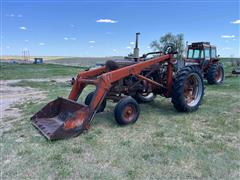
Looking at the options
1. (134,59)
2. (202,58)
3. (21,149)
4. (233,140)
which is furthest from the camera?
(202,58)

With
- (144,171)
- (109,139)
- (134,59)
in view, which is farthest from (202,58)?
(144,171)

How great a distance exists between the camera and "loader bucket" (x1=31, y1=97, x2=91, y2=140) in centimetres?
419

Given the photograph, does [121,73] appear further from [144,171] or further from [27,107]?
[27,107]

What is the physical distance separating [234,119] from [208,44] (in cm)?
743

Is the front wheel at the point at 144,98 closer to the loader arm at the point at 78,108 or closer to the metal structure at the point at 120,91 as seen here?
the metal structure at the point at 120,91

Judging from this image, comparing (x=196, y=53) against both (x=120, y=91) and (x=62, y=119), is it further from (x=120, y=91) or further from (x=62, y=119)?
(x=62, y=119)

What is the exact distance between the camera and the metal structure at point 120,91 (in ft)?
14.6

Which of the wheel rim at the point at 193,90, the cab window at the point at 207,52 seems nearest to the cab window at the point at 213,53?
the cab window at the point at 207,52

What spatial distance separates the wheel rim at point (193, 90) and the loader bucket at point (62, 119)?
281 centimetres

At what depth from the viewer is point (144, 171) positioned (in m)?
3.18

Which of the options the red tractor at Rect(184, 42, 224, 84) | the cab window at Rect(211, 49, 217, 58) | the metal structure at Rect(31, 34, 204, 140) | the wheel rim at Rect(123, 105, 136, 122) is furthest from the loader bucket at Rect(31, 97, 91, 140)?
the cab window at Rect(211, 49, 217, 58)

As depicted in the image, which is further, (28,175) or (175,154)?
(175,154)

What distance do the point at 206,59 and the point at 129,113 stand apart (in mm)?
7970

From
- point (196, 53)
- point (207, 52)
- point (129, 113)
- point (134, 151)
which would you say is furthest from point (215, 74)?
point (134, 151)
